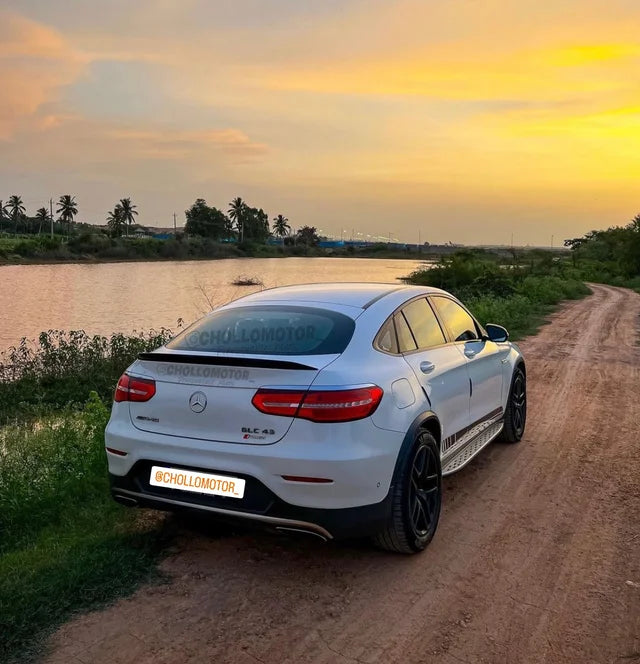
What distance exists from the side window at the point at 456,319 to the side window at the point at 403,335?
2.44 feet

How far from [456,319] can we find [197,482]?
8.79 ft

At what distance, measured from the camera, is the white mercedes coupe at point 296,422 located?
10.8 ft

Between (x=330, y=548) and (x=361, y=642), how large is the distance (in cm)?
100

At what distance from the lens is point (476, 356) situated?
5137mm

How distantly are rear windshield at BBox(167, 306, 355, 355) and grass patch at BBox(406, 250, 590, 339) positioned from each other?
38.2ft

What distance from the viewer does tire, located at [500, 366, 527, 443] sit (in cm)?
614

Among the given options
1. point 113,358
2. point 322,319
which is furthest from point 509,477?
point 113,358

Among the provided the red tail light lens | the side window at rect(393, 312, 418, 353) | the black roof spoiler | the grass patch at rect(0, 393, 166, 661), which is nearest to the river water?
the grass patch at rect(0, 393, 166, 661)

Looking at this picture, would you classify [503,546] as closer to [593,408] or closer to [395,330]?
[395,330]

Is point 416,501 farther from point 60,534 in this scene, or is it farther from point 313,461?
point 60,534

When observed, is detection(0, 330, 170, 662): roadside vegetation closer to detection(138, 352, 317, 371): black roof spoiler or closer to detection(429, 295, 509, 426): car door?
detection(138, 352, 317, 371): black roof spoiler

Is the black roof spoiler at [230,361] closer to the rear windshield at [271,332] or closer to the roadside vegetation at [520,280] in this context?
the rear windshield at [271,332]

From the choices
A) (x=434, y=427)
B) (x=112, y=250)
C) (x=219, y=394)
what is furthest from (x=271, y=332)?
(x=112, y=250)

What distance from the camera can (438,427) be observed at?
4160 millimetres
